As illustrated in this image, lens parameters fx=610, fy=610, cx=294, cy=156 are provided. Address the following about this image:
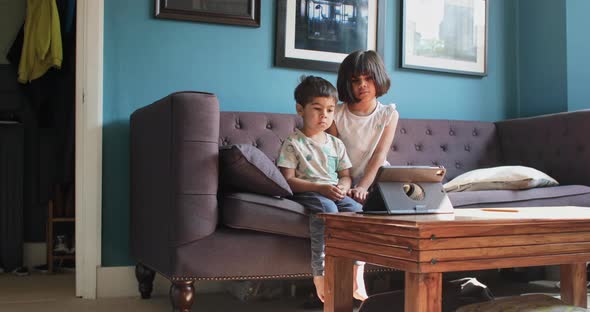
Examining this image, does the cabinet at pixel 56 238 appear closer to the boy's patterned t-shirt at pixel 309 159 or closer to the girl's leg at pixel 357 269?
the boy's patterned t-shirt at pixel 309 159


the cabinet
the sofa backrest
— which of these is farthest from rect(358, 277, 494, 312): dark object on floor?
the cabinet

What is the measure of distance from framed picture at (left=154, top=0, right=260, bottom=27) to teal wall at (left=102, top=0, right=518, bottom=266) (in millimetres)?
36

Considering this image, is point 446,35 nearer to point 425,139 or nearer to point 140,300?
point 425,139

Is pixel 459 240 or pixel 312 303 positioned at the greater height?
pixel 459 240

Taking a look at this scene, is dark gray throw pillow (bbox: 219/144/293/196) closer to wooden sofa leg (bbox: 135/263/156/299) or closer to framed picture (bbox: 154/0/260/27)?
wooden sofa leg (bbox: 135/263/156/299)

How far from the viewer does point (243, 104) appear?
302 centimetres

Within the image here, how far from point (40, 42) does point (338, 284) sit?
254 centimetres

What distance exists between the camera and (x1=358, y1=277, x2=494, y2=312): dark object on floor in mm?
1914

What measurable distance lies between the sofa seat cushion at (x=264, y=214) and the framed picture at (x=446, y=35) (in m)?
1.52

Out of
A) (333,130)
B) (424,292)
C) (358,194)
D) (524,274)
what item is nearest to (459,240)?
(424,292)

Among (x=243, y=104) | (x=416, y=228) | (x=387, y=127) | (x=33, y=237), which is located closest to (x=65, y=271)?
(x=33, y=237)

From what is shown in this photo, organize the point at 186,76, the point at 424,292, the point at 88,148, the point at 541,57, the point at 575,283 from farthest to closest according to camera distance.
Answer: the point at 541,57 < the point at 186,76 < the point at 88,148 < the point at 575,283 < the point at 424,292

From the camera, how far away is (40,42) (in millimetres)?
3400

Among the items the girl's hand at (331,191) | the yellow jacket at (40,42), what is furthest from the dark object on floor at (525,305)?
the yellow jacket at (40,42)
